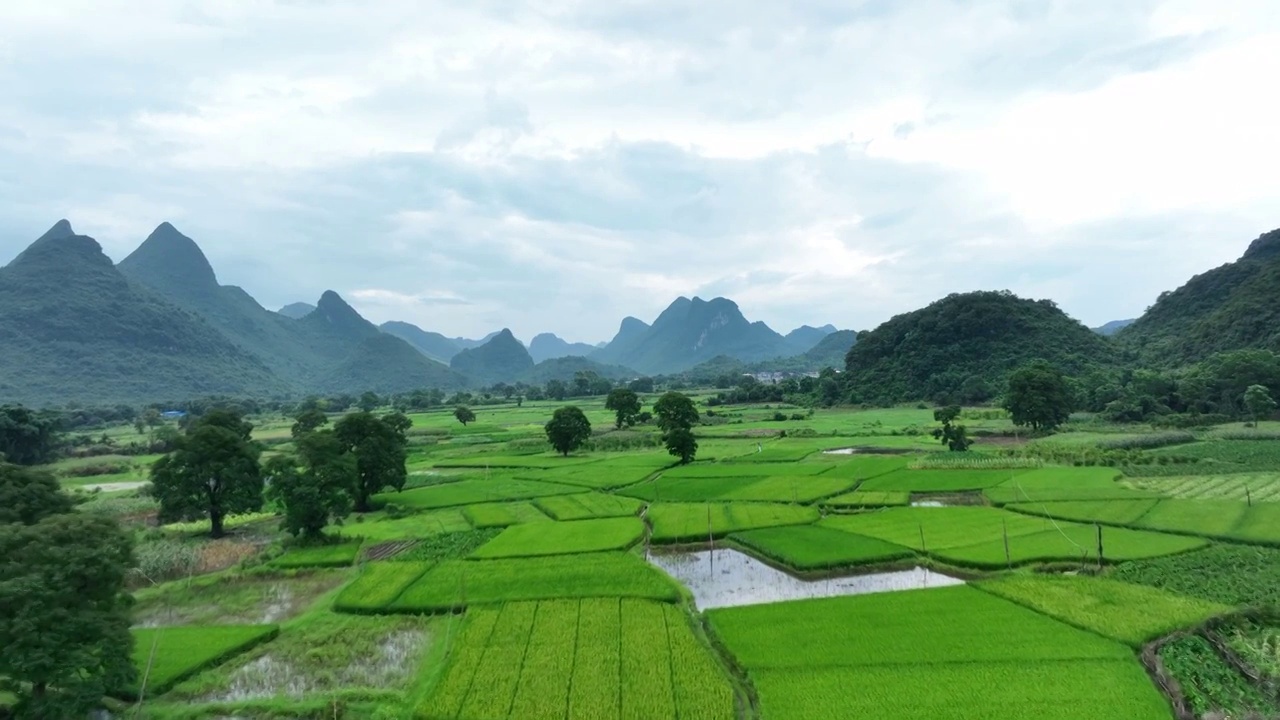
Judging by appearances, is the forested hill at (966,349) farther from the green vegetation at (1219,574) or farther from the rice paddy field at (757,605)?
the green vegetation at (1219,574)

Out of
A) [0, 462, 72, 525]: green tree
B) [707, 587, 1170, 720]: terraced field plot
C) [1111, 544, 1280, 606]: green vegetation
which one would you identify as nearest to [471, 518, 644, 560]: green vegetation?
[707, 587, 1170, 720]: terraced field plot

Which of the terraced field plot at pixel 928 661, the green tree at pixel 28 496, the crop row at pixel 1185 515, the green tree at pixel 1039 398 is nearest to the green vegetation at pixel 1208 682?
the terraced field plot at pixel 928 661

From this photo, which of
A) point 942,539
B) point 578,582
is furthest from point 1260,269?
point 578,582

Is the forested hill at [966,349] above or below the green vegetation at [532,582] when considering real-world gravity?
above

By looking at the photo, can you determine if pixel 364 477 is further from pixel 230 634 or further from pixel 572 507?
pixel 230 634

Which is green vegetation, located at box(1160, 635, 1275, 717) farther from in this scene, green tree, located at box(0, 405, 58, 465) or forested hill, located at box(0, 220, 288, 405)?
forested hill, located at box(0, 220, 288, 405)

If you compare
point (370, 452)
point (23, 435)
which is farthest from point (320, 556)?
point (23, 435)
